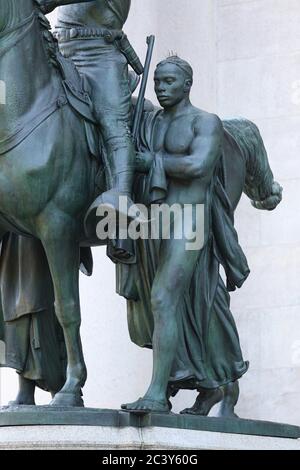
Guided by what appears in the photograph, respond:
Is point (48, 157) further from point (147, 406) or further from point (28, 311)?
point (147, 406)

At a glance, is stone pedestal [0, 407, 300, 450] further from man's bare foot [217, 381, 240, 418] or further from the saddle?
the saddle

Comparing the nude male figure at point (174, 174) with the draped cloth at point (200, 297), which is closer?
the nude male figure at point (174, 174)

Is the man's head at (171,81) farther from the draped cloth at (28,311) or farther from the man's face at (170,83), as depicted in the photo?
the draped cloth at (28,311)

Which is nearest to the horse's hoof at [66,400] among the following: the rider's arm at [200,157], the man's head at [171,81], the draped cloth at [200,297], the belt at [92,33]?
the draped cloth at [200,297]

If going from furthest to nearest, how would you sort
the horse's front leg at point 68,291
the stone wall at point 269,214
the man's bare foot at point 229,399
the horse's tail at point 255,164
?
the stone wall at point 269,214 → the horse's tail at point 255,164 → the man's bare foot at point 229,399 → the horse's front leg at point 68,291

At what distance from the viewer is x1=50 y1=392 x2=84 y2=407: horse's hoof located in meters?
8.10

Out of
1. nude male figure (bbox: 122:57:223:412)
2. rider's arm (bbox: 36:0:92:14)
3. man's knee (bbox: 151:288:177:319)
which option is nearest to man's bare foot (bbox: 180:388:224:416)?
nude male figure (bbox: 122:57:223:412)

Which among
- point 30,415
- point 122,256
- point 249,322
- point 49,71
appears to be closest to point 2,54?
point 49,71

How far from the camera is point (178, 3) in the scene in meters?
11.4

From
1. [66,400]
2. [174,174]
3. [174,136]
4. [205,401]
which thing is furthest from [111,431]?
[174,136]

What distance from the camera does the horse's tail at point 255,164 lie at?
29.6ft

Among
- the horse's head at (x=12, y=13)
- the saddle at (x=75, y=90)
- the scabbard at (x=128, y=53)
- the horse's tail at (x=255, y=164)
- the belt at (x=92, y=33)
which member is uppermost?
the horse's head at (x=12, y=13)

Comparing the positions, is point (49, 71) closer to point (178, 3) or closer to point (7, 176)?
point (7, 176)

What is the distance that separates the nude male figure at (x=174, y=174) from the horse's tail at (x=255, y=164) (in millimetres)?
554
